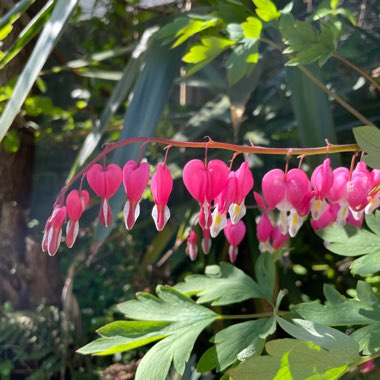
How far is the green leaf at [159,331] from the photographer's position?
2.44ft

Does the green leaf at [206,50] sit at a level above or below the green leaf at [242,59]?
above

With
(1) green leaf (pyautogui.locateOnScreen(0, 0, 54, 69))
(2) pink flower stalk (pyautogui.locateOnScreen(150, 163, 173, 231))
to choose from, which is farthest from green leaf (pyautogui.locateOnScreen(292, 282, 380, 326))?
(1) green leaf (pyautogui.locateOnScreen(0, 0, 54, 69))

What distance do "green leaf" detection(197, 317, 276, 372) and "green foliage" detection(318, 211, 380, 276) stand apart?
0.16 meters

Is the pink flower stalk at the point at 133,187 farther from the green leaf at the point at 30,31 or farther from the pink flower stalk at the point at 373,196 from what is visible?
the green leaf at the point at 30,31

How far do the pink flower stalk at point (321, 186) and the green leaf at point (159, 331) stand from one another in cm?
23

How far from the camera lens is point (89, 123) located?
1.77 m

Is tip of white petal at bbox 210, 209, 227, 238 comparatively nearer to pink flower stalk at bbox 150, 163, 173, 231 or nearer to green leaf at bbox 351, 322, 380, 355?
pink flower stalk at bbox 150, 163, 173, 231

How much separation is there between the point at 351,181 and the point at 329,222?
0.65 ft

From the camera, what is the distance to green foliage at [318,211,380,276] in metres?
0.81

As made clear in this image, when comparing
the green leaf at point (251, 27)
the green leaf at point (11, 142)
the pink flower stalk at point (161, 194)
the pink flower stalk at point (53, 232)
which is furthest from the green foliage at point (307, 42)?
the green leaf at point (11, 142)

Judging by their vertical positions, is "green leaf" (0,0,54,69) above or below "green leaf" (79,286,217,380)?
above

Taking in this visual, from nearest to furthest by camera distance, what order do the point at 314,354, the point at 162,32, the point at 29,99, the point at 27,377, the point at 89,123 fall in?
the point at 314,354 → the point at 162,32 → the point at 27,377 → the point at 29,99 → the point at 89,123

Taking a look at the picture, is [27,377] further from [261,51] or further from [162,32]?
[261,51]

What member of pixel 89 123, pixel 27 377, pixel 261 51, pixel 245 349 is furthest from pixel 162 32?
pixel 27 377
